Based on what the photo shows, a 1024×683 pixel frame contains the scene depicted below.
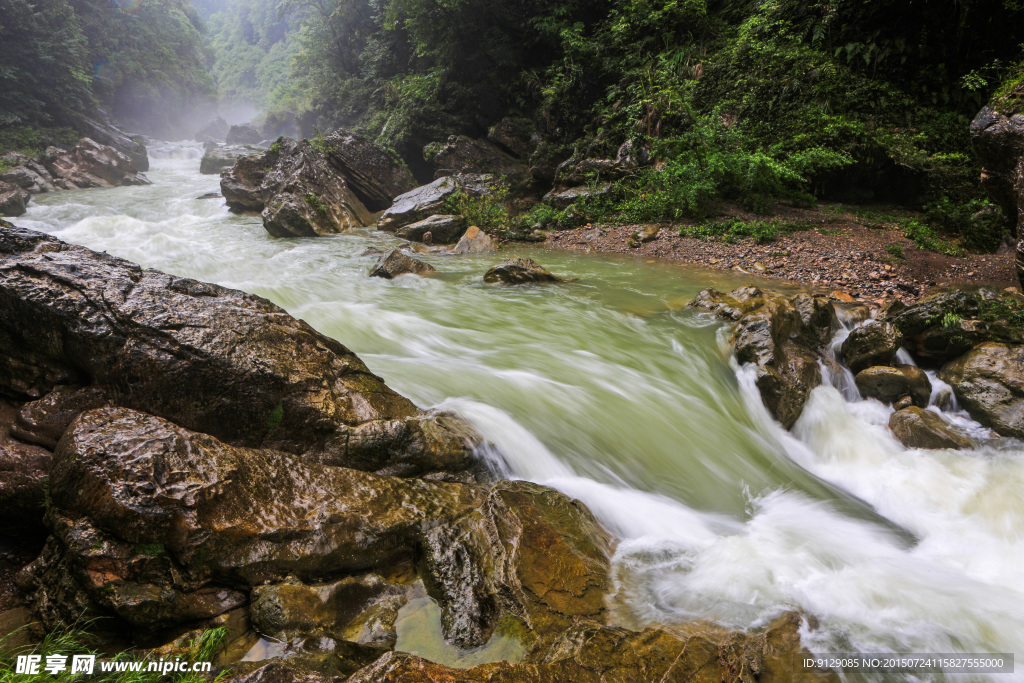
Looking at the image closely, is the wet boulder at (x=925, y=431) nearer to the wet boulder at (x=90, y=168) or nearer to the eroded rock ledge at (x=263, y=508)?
the eroded rock ledge at (x=263, y=508)

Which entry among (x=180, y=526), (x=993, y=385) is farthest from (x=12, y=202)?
(x=993, y=385)

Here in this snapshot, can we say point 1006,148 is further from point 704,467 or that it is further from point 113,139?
point 113,139

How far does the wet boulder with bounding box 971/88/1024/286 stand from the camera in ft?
18.1

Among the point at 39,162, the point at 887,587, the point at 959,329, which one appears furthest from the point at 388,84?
the point at 887,587

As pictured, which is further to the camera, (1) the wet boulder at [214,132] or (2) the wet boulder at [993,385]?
(1) the wet boulder at [214,132]

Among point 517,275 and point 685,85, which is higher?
point 685,85

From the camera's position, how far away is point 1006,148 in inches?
222

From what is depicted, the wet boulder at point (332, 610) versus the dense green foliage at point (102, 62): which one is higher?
the dense green foliage at point (102, 62)

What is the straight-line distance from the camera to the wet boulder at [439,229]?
12695mm

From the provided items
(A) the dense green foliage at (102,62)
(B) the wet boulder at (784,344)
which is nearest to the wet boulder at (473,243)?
(B) the wet boulder at (784,344)

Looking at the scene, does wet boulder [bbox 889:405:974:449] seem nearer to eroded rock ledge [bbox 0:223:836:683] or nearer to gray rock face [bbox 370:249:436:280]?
eroded rock ledge [bbox 0:223:836:683]

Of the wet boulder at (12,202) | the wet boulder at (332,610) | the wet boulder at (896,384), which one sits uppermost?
the wet boulder at (896,384)

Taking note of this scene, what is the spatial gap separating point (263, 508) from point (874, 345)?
6262 mm

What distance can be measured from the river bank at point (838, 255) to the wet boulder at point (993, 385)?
2.26 meters
